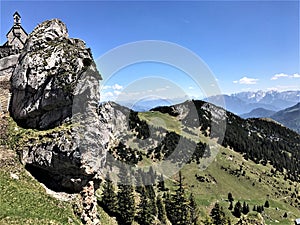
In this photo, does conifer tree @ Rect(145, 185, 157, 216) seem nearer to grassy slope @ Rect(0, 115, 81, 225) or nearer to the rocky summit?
the rocky summit

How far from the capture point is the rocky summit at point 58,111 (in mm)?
52125

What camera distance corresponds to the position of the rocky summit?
52.1 m

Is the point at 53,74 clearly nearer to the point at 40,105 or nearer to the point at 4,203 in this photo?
the point at 40,105

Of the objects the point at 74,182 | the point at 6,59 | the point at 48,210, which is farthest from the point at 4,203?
the point at 6,59

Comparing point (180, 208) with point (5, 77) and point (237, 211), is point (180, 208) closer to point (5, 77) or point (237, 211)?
point (5, 77)

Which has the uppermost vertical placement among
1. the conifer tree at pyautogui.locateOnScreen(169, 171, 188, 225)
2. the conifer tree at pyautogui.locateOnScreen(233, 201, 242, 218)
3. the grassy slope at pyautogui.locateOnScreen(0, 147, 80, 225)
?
the grassy slope at pyautogui.locateOnScreen(0, 147, 80, 225)

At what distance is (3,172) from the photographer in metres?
47.9

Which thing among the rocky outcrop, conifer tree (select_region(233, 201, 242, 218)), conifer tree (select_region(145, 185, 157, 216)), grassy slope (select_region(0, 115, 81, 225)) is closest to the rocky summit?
the rocky outcrop

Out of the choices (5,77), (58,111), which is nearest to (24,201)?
(58,111)

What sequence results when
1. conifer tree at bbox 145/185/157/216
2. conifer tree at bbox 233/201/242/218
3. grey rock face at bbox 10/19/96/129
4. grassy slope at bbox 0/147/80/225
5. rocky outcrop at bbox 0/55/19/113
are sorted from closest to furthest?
1. grassy slope at bbox 0/147/80/225
2. grey rock face at bbox 10/19/96/129
3. rocky outcrop at bbox 0/55/19/113
4. conifer tree at bbox 145/185/157/216
5. conifer tree at bbox 233/201/242/218

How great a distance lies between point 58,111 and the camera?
55719mm

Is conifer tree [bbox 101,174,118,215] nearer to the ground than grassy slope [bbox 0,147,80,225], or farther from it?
nearer to the ground

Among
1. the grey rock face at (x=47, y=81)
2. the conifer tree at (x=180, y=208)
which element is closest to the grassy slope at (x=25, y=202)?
the grey rock face at (x=47, y=81)

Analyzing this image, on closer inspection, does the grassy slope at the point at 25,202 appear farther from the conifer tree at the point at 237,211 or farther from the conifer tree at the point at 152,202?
the conifer tree at the point at 237,211
